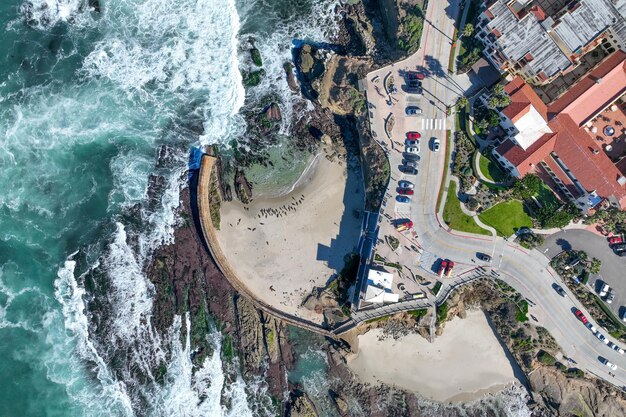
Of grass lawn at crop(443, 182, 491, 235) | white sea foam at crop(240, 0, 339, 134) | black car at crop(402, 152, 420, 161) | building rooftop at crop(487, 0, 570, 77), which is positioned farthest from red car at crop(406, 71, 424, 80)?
grass lawn at crop(443, 182, 491, 235)

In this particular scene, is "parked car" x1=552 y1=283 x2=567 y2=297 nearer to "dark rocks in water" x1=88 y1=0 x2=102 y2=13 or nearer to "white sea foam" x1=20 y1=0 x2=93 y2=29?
"dark rocks in water" x1=88 y1=0 x2=102 y2=13

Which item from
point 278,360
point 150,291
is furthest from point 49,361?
point 278,360

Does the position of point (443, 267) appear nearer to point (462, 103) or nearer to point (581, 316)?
point (581, 316)

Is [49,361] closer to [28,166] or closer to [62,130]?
[28,166]

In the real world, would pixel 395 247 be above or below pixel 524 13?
below

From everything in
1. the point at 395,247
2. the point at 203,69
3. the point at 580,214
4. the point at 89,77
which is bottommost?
the point at 580,214

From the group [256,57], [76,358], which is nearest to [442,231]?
[256,57]

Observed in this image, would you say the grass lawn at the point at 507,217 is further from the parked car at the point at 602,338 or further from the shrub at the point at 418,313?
the parked car at the point at 602,338

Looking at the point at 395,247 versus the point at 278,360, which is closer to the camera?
the point at 395,247
